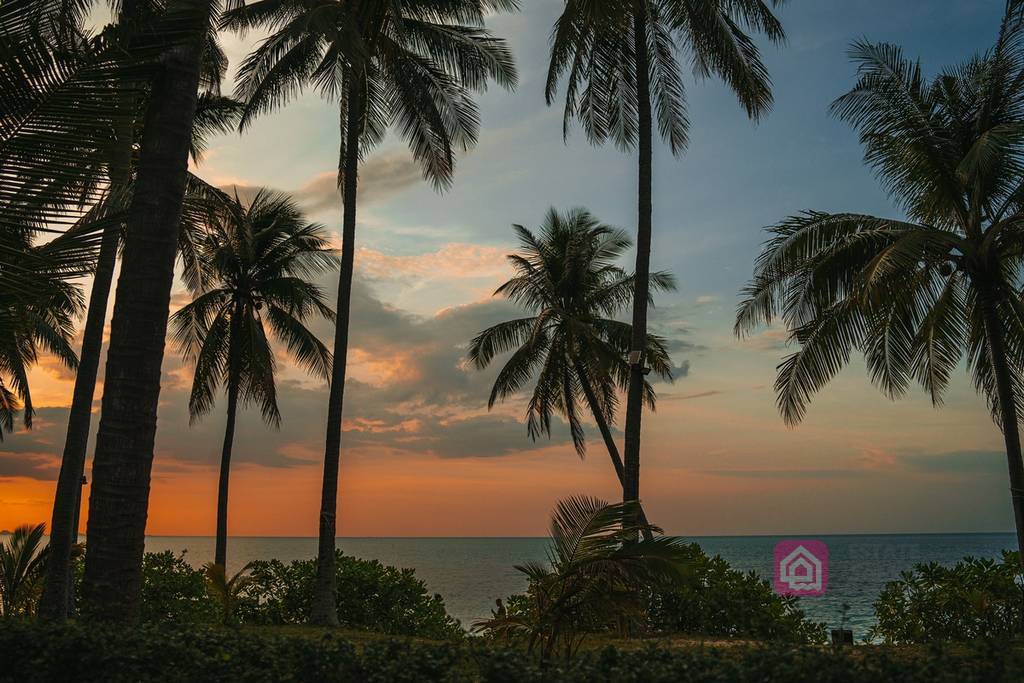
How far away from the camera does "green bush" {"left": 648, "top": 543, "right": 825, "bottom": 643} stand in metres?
14.3

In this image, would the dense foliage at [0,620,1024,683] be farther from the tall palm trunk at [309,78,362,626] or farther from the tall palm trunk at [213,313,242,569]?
the tall palm trunk at [213,313,242,569]

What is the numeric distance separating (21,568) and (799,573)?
1307 cm

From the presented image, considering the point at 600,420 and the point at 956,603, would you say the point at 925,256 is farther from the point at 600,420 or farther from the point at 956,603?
the point at 600,420

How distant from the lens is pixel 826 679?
5.09 meters

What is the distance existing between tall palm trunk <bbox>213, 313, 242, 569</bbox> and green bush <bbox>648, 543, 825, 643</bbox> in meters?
11.4

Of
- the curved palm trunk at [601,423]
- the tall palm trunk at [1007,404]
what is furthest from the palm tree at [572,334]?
the tall palm trunk at [1007,404]

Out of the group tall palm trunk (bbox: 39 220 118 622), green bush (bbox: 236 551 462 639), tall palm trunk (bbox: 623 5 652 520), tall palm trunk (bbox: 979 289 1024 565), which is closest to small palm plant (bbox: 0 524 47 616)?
tall palm trunk (bbox: 39 220 118 622)

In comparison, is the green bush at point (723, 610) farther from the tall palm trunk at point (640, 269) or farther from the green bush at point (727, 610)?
the tall palm trunk at point (640, 269)

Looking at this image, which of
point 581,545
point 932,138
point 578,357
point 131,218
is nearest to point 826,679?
point 581,545

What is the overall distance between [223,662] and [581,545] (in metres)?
3.02

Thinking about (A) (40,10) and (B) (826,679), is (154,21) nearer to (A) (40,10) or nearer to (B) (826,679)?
(A) (40,10)

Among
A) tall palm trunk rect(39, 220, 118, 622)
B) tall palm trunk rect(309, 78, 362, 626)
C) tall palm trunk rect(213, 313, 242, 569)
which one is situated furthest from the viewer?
tall palm trunk rect(213, 313, 242, 569)

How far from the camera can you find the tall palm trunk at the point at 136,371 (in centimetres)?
628

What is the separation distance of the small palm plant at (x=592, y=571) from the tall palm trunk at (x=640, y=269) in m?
6.34
